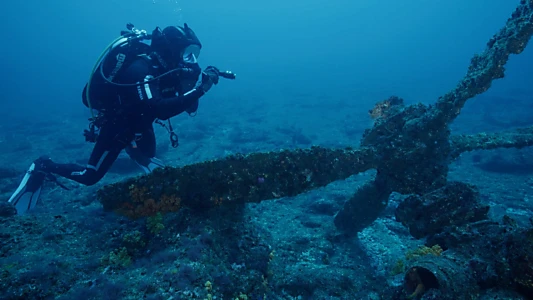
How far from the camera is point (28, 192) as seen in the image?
7.25 m

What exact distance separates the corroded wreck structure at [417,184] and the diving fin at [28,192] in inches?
184

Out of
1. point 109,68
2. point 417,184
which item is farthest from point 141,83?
point 417,184

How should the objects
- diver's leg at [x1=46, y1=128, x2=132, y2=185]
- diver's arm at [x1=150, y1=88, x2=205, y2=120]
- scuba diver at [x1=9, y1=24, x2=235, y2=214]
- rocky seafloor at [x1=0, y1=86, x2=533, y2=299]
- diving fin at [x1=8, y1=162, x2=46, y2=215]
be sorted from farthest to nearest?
diving fin at [x1=8, y1=162, x2=46, y2=215], diver's leg at [x1=46, y1=128, x2=132, y2=185], scuba diver at [x1=9, y1=24, x2=235, y2=214], diver's arm at [x1=150, y1=88, x2=205, y2=120], rocky seafloor at [x1=0, y1=86, x2=533, y2=299]

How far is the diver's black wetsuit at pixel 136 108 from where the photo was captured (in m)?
5.57

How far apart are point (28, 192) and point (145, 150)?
3.14 m

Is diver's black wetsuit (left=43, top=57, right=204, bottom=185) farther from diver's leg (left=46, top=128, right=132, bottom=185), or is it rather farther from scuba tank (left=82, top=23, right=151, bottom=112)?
scuba tank (left=82, top=23, right=151, bottom=112)

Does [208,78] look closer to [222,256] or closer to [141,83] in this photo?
[141,83]

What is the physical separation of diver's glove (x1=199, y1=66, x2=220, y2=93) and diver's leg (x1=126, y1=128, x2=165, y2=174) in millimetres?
2494

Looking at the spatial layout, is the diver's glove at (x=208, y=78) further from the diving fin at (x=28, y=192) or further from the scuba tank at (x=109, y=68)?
the diving fin at (x=28, y=192)

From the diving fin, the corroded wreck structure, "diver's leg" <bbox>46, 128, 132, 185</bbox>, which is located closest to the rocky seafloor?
the corroded wreck structure

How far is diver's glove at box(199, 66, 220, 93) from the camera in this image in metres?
5.99

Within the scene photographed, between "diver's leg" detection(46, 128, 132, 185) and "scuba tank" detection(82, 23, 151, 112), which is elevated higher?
"scuba tank" detection(82, 23, 151, 112)

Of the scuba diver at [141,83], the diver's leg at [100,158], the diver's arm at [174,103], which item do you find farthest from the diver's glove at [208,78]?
the diver's leg at [100,158]

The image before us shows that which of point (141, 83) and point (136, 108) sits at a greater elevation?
point (141, 83)
